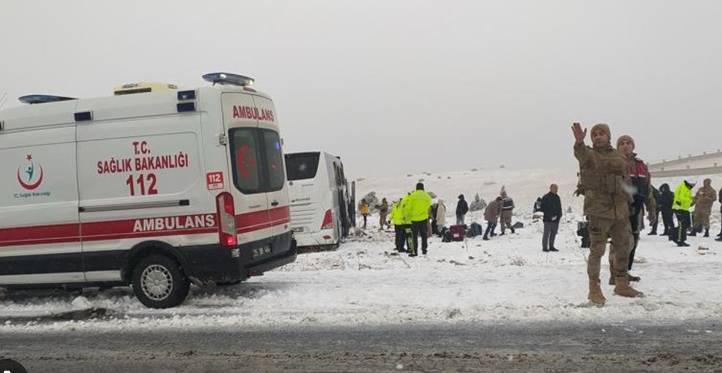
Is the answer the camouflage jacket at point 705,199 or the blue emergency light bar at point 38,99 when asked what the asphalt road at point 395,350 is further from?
the camouflage jacket at point 705,199

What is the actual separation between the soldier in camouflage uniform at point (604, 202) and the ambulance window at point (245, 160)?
13.6ft

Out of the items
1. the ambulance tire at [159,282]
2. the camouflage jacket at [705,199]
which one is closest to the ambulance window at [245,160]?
the ambulance tire at [159,282]

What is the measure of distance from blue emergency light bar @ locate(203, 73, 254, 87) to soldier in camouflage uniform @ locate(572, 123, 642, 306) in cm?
456

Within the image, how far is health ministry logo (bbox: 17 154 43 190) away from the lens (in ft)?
25.0

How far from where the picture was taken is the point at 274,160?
8.21 m

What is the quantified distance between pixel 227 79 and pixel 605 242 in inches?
210

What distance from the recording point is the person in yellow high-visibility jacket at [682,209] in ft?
47.5

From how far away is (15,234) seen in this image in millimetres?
7688

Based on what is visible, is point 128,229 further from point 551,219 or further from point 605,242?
point 551,219

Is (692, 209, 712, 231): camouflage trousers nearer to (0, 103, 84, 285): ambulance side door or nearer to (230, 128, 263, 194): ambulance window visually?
(230, 128, 263, 194): ambulance window

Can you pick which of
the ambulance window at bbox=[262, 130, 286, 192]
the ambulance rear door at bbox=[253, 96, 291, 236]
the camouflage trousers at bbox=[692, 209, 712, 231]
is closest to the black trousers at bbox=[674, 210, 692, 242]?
the camouflage trousers at bbox=[692, 209, 712, 231]

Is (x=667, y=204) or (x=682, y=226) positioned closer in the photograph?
(x=682, y=226)

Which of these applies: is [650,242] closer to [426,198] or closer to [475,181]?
[426,198]

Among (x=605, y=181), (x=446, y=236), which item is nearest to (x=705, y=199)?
(x=446, y=236)
